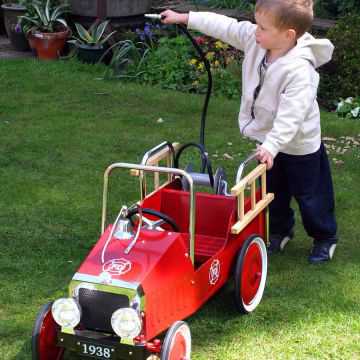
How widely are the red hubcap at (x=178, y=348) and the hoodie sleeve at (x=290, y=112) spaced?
924 millimetres

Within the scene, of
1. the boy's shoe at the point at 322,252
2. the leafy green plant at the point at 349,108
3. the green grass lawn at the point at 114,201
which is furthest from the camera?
the leafy green plant at the point at 349,108

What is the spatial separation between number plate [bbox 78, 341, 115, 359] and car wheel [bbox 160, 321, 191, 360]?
0.18m

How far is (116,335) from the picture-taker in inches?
118

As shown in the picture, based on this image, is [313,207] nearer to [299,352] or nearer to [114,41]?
[299,352]

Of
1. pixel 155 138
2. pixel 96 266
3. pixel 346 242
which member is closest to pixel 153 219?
pixel 96 266

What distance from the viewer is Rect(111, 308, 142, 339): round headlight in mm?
2848

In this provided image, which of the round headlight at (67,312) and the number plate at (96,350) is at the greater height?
the round headlight at (67,312)

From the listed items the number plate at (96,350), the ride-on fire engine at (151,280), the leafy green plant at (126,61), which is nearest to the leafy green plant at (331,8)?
the leafy green plant at (126,61)

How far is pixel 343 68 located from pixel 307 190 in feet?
10.8

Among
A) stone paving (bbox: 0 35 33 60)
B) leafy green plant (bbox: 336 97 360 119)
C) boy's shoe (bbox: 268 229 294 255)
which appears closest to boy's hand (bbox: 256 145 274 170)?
boy's shoe (bbox: 268 229 294 255)

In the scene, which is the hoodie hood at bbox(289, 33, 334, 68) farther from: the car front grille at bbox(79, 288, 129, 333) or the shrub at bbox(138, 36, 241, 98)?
the shrub at bbox(138, 36, 241, 98)

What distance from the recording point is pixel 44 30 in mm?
8180

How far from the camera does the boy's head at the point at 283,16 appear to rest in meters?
3.54

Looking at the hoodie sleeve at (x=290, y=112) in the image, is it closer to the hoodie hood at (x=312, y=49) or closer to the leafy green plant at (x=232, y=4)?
the hoodie hood at (x=312, y=49)
